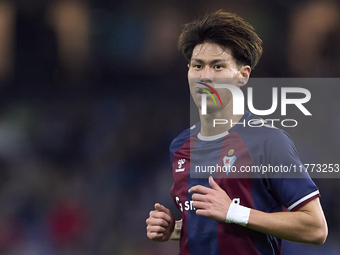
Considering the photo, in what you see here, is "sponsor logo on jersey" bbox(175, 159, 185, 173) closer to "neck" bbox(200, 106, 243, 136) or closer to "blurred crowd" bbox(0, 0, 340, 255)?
"neck" bbox(200, 106, 243, 136)

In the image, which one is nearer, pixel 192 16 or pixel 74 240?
pixel 74 240

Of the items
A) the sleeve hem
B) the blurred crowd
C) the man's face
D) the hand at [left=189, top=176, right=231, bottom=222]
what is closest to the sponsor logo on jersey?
the man's face

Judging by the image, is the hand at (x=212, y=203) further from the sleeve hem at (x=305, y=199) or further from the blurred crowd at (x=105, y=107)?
the blurred crowd at (x=105, y=107)

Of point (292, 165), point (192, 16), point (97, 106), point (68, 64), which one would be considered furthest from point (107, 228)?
point (292, 165)

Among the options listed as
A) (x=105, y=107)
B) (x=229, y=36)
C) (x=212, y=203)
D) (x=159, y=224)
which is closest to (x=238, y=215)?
(x=212, y=203)

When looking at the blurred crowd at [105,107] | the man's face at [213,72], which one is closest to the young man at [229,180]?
the man's face at [213,72]

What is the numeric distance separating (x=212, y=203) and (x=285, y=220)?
12.8 inches

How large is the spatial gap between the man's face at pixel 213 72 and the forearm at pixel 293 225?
26.1 inches

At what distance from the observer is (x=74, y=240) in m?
4.70

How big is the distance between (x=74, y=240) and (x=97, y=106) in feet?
5.23

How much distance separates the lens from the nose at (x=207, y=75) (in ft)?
7.38

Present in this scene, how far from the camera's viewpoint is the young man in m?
1.87

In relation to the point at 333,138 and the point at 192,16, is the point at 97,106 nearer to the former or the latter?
the point at 192,16

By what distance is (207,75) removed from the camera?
2.26 meters
